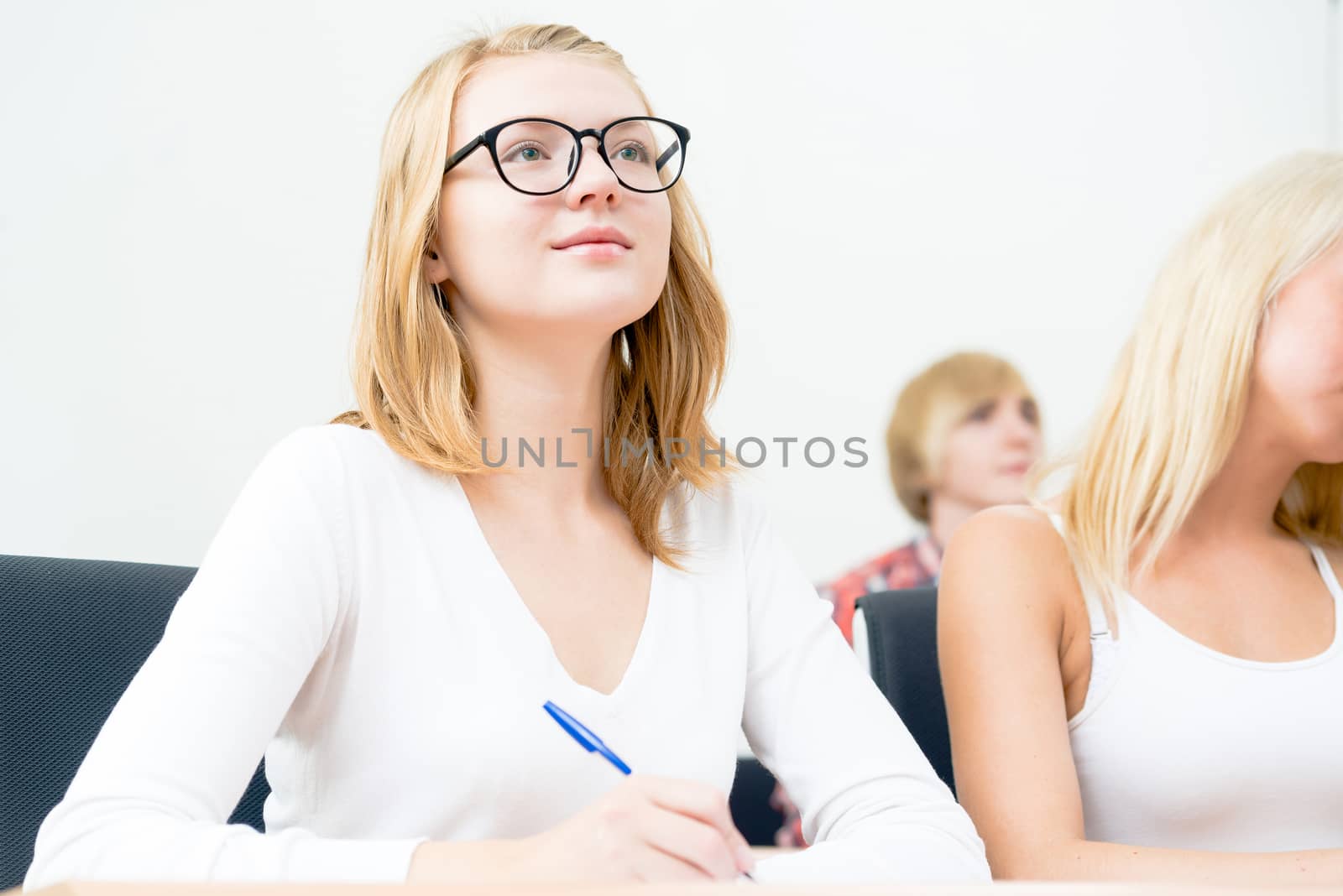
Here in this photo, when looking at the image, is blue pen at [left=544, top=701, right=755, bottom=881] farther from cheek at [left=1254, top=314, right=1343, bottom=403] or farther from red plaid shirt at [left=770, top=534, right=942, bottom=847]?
red plaid shirt at [left=770, top=534, right=942, bottom=847]

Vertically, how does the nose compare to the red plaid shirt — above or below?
above

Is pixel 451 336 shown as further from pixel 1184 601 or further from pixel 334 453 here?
pixel 1184 601

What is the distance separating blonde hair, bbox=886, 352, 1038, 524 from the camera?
3.16 m

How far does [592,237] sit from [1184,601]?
2.39 ft

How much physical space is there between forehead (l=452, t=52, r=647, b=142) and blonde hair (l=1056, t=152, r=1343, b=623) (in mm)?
615

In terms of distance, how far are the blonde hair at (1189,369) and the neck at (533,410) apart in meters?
0.54

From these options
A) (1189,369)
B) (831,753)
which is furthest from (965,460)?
(831,753)

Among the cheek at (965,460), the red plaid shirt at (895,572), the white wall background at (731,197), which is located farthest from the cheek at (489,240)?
the cheek at (965,460)

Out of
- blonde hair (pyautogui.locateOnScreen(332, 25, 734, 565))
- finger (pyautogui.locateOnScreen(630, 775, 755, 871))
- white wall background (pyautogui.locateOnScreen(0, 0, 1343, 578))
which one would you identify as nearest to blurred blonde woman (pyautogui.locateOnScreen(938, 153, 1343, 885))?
blonde hair (pyautogui.locateOnScreen(332, 25, 734, 565))

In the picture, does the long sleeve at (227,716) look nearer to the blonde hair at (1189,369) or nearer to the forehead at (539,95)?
the forehead at (539,95)

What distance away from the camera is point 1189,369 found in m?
1.28

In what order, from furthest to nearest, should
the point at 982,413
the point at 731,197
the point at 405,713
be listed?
the point at 731,197
the point at 982,413
the point at 405,713

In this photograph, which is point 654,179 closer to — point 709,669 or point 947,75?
point 709,669

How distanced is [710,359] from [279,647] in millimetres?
572
